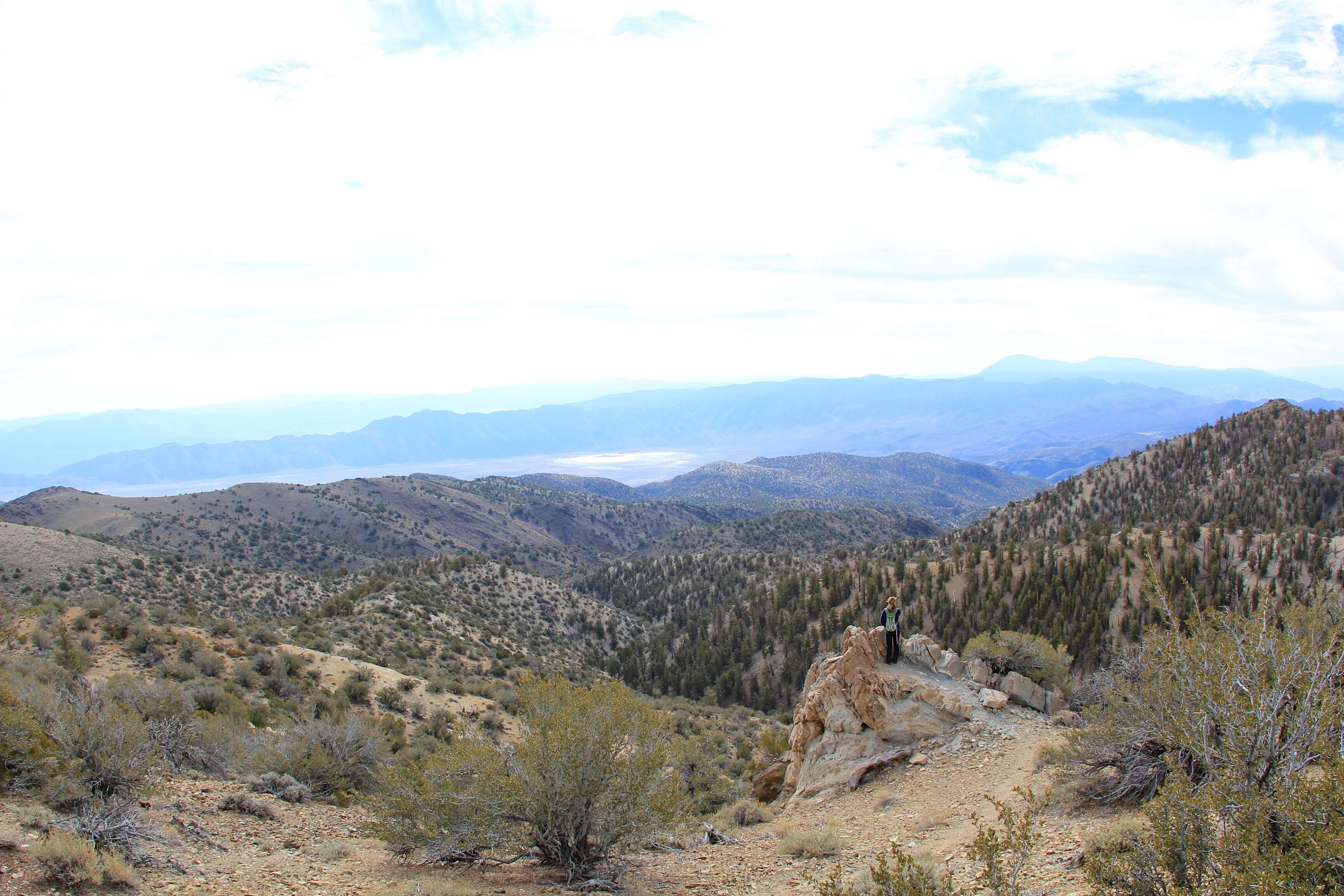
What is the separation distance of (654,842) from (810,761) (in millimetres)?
6639

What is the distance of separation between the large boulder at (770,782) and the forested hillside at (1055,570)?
16.1 metres

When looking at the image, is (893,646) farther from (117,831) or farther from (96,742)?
(96,742)

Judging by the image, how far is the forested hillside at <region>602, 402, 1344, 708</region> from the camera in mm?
41031

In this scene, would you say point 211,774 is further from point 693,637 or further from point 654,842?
point 693,637

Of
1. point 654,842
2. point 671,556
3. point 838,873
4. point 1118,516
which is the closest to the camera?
point 838,873

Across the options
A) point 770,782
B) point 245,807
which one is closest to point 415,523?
point 770,782

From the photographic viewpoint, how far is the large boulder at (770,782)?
18422 mm

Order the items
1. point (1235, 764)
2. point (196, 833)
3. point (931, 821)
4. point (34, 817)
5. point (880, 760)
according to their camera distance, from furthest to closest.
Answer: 1. point (880, 760)
2. point (931, 821)
3. point (196, 833)
4. point (34, 817)
5. point (1235, 764)

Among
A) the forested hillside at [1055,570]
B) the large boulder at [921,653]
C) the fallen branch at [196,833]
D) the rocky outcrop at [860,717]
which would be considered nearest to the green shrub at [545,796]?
the fallen branch at [196,833]

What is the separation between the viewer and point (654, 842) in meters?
11.8

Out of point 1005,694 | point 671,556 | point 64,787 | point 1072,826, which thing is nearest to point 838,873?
point 1072,826

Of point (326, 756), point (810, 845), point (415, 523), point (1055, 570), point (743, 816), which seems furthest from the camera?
point (415, 523)

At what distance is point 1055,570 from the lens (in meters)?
46.6

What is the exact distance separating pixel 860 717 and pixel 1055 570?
1417 inches
